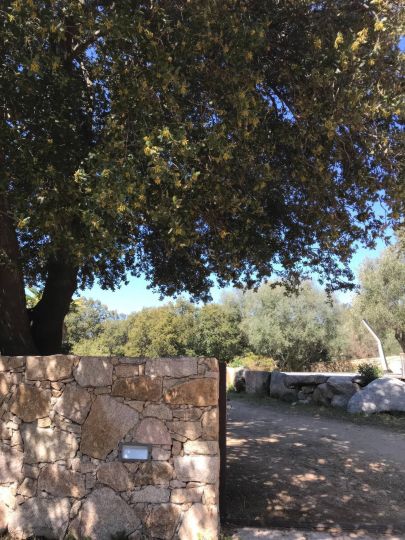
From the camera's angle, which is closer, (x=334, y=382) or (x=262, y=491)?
(x=262, y=491)

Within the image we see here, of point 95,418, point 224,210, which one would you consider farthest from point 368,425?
point 95,418

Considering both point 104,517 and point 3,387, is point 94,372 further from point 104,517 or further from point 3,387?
point 104,517

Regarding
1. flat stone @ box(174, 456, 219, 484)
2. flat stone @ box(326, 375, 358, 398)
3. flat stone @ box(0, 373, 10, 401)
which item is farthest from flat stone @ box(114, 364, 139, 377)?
flat stone @ box(326, 375, 358, 398)

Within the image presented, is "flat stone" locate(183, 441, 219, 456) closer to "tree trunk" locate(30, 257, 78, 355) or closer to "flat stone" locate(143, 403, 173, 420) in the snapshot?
"flat stone" locate(143, 403, 173, 420)

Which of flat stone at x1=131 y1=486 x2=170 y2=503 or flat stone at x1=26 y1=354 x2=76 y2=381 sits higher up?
flat stone at x1=26 y1=354 x2=76 y2=381

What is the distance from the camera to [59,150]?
5.20 m

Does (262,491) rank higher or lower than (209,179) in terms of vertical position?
A: lower

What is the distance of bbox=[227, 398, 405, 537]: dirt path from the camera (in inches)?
209

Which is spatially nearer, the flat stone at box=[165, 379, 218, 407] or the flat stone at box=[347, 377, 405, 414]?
the flat stone at box=[165, 379, 218, 407]

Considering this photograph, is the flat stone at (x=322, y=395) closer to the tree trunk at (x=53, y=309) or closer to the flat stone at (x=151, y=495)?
the tree trunk at (x=53, y=309)

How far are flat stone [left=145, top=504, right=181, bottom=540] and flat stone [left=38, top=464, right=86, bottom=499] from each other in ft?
2.34

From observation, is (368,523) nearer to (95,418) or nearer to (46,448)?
(95,418)

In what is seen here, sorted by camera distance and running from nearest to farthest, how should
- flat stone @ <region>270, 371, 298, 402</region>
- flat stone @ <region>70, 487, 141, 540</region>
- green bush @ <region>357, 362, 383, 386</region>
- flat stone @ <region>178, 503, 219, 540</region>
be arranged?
flat stone @ <region>178, 503, 219, 540</region> < flat stone @ <region>70, 487, 141, 540</region> < green bush @ <region>357, 362, 383, 386</region> < flat stone @ <region>270, 371, 298, 402</region>

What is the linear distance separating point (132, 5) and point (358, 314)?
22072 mm
